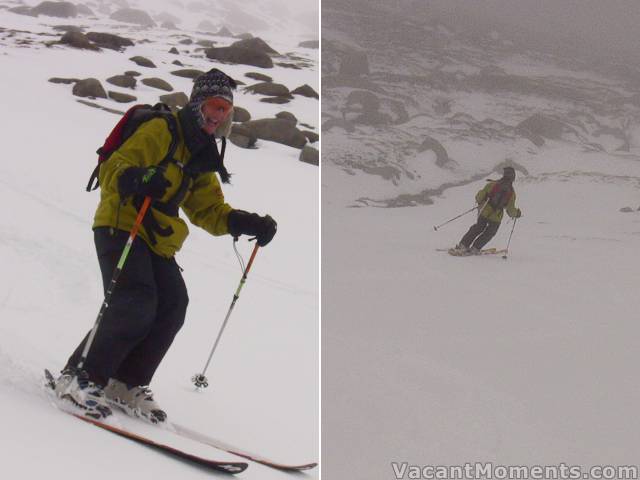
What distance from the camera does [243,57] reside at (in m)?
11.0

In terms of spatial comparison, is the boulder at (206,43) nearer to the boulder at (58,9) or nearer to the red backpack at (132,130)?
the boulder at (58,9)

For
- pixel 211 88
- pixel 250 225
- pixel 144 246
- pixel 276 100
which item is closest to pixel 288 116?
pixel 276 100

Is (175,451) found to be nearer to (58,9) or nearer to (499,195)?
(499,195)

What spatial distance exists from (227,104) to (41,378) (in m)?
0.68

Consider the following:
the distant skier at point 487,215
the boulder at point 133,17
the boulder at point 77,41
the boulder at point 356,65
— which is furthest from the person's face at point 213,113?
the boulder at point 133,17

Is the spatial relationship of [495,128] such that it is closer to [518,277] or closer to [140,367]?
[518,277]

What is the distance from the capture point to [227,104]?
1.61m

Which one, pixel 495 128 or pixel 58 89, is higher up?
pixel 495 128

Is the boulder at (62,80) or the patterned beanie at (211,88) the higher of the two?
the patterned beanie at (211,88)

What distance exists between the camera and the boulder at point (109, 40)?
10.9 meters

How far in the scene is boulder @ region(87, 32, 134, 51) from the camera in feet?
35.7

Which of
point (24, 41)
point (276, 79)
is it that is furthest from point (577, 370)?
point (24, 41)

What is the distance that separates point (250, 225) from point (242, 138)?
211 inches

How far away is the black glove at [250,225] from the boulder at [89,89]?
638 cm
